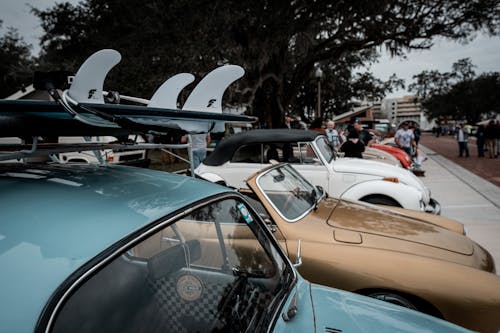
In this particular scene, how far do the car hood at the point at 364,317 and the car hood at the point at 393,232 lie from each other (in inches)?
40.5

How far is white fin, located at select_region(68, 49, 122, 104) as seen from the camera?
133 cm

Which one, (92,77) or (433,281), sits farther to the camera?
(433,281)

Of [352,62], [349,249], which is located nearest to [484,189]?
[349,249]

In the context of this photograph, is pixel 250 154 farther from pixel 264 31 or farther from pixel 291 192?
pixel 264 31

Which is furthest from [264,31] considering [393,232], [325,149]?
[393,232]

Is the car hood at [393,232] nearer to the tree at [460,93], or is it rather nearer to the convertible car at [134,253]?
the convertible car at [134,253]

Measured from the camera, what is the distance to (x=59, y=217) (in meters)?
0.99

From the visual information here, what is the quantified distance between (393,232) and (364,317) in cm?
158

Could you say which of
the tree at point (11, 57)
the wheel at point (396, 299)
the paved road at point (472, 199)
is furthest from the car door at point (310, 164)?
the tree at point (11, 57)

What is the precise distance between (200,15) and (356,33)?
6.49 metres

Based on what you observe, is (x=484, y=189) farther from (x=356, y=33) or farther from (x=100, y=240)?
(x=100, y=240)

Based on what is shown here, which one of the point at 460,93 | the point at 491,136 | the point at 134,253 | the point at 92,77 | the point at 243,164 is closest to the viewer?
the point at 134,253

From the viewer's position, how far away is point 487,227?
5.44m

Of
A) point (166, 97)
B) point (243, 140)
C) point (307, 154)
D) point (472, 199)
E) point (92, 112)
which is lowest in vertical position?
point (472, 199)
